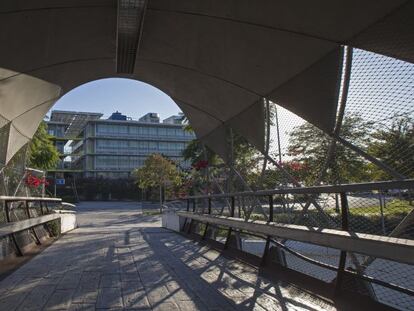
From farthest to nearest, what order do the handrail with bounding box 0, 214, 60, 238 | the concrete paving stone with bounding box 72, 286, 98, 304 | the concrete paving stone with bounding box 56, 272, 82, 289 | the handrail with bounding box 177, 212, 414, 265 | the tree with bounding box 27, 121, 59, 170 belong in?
the tree with bounding box 27, 121, 59, 170 → the handrail with bounding box 0, 214, 60, 238 → the concrete paving stone with bounding box 56, 272, 82, 289 → the concrete paving stone with bounding box 72, 286, 98, 304 → the handrail with bounding box 177, 212, 414, 265

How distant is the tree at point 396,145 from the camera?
5.34 meters

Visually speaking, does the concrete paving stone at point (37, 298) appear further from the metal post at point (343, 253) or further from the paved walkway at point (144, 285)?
the metal post at point (343, 253)

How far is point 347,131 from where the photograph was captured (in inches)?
267

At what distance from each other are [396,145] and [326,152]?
200 centimetres

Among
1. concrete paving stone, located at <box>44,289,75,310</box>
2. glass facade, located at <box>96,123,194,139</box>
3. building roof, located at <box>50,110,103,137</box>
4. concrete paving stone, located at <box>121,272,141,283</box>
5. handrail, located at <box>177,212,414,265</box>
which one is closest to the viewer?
handrail, located at <box>177,212,414,265</box>

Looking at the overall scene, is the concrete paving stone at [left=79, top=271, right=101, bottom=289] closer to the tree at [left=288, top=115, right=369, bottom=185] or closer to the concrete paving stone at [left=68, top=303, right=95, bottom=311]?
the concrete paving stone at [left=68, top=303, right=95, bottom=311]

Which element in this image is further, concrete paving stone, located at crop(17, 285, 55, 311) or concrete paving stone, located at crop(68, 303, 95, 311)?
concrete paving stone, located at crop(17, 285, 55, 311)

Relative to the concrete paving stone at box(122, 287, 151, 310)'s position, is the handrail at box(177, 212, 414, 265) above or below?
above

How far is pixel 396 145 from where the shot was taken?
221 inches

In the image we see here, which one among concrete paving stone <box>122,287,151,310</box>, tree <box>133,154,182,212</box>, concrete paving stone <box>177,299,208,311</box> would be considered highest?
tree <box>133,154,182,212</box>

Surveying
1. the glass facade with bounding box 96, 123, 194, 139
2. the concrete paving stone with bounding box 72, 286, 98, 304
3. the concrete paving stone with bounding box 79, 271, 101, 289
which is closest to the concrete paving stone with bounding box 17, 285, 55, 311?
the concrete paving stone with bounding box 72, 286, 98, 304

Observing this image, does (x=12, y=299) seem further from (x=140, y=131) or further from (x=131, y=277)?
(x=140, y=131)

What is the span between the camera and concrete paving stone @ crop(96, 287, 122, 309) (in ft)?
17.5

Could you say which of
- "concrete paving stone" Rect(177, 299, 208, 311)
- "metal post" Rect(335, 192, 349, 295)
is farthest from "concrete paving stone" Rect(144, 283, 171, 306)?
"metal post" Rect(335, 192, 349, 295)
